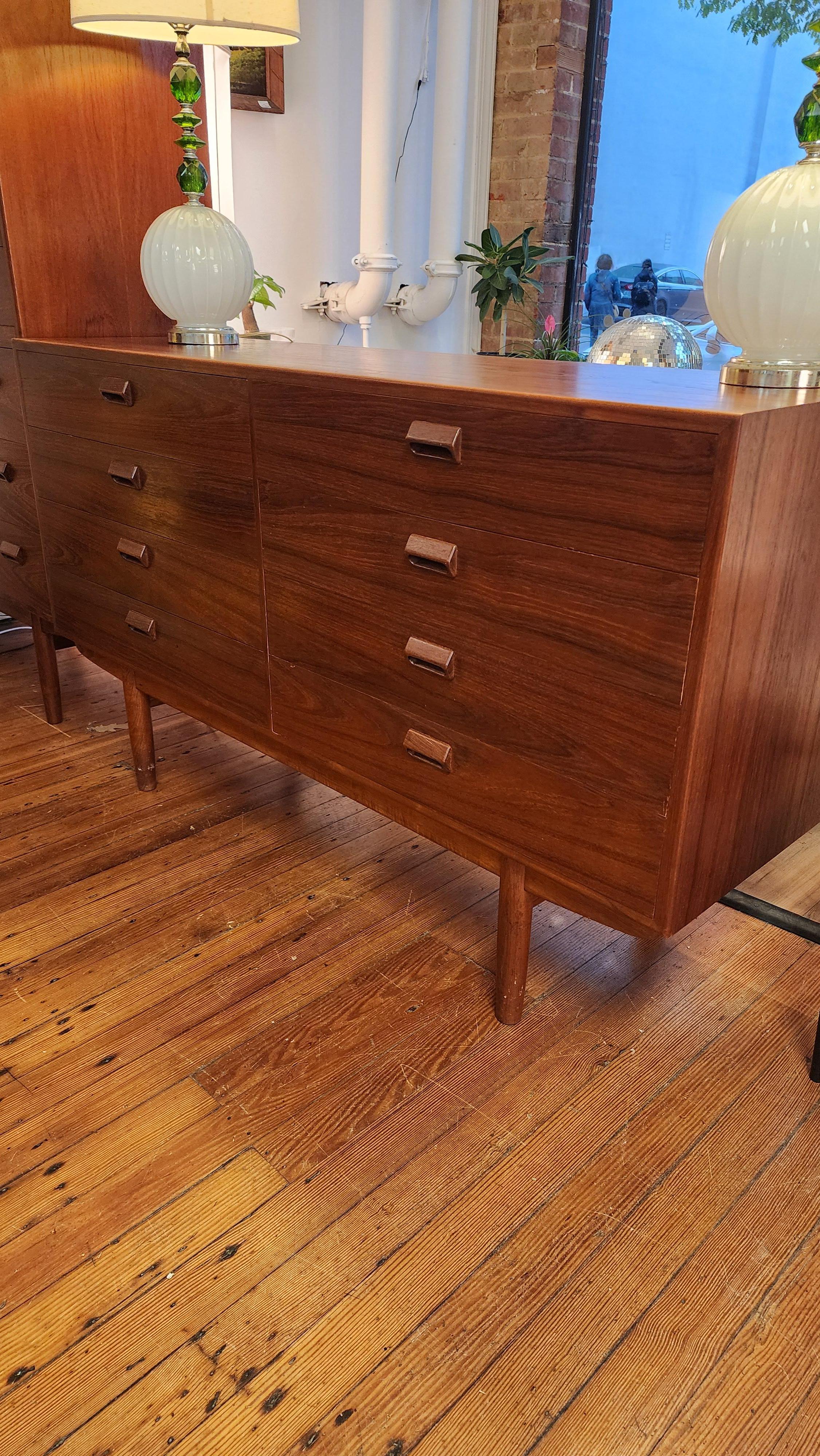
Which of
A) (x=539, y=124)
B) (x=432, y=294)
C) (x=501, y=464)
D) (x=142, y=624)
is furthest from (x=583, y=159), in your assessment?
(x=501, y=464)

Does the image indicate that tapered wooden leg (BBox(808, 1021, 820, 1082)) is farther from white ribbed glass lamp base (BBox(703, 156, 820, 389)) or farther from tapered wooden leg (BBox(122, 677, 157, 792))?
tapered wooden leg (BBox(122, 677, 157, 792))

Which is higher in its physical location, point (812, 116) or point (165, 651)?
point (812, 116)

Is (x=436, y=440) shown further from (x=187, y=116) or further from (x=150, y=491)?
(x=187, y=116)

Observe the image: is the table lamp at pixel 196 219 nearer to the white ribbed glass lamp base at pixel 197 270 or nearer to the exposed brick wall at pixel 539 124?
the white ribbed glass lamp base at pixel 197 270

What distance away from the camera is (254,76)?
10.5 feet

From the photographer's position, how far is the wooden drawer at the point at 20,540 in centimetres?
195

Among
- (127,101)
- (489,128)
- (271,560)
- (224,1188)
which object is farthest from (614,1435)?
(489,128)

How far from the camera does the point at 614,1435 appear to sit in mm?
835

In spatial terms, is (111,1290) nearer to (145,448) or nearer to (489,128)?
(145,448)

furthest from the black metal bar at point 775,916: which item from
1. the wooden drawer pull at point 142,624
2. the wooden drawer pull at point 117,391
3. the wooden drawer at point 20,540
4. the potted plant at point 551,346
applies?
the potted plant at point 551,346

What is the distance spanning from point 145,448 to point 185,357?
188 millimetres

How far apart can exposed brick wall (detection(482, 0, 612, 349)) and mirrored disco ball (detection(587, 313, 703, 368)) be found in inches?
59.6

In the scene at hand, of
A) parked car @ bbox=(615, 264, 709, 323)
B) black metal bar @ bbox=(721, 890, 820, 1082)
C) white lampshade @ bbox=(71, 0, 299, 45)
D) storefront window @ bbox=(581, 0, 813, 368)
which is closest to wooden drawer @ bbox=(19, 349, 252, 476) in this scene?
white lampshade @ bbox=(71, 0, 299, 45)

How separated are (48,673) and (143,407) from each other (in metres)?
0.83
